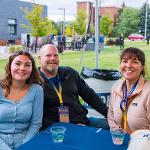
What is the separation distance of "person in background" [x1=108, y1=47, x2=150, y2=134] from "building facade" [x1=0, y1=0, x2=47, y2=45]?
2212cm

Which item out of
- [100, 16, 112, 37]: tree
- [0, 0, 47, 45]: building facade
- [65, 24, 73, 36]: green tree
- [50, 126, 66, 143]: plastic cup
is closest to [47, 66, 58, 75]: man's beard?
[50, 126, 66, 143]: plastic cup

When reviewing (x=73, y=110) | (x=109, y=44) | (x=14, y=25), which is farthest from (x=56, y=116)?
(x=109, y=44)

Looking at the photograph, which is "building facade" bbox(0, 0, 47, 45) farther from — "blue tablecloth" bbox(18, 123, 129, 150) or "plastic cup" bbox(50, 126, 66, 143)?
"plastic cup" bbox(50, 126, 66, 143)

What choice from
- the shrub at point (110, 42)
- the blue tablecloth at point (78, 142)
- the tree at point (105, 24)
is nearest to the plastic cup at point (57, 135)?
the blue tablecloth at point (78, 142)

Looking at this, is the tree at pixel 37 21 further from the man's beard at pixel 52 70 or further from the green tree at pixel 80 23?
the man's beard at pixel 52 70

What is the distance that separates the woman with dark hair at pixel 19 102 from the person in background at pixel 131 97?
1.95 ft

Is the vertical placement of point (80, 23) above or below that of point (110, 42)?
above

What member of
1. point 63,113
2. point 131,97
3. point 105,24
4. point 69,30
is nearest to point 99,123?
point 63,113

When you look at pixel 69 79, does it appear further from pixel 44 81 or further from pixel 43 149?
pixel 43 149

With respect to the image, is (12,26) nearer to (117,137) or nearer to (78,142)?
(78,142)

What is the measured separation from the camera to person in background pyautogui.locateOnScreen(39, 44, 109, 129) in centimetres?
276

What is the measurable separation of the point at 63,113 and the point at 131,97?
2.13 feet

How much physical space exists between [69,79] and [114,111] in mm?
615

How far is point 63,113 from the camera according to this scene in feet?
9.05
